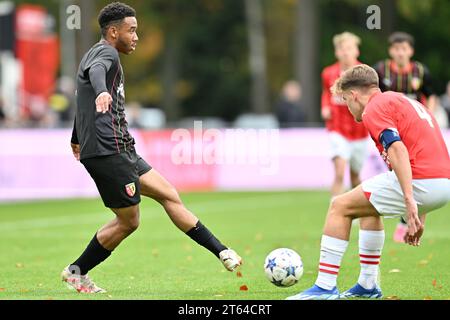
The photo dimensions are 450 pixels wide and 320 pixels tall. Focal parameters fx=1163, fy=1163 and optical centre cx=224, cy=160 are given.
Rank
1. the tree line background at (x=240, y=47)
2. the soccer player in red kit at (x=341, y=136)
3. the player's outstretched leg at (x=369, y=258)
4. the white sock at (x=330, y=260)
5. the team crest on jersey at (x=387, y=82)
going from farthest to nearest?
the tree line background at (x=240, y=47)
the soccer player in red kit at (x=341, y=136)
the team crest on jersey at (x=387, y=82)
the player's outstretched leg at (x=369, y=258)
the white sock at (x=330, y=260)

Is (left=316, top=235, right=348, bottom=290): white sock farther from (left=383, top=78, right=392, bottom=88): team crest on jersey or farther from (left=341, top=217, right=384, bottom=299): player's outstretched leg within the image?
(left=383, top=78, right=392, bottom=88): team crest on jersey

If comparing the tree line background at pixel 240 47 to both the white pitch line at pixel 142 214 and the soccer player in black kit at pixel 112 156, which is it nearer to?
the white pitch line at pixel 142 214

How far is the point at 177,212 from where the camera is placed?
31.9ft

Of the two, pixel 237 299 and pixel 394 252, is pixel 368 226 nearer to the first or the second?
pixel 237 299

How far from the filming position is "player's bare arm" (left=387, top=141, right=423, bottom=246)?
8.27 metres

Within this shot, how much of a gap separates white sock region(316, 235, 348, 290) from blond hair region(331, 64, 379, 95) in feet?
3.74

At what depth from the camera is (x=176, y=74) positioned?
60219 millimetres

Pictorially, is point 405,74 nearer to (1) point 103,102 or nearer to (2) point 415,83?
(2) point 415,83

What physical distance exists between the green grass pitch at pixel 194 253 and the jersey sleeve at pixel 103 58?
5.98 ft

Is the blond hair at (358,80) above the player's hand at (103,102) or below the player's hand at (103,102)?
above

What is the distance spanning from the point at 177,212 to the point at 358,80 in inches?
80.4

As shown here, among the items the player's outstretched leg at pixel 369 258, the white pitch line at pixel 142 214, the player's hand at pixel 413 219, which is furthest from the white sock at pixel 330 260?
the white pitch line at pixel 142 214

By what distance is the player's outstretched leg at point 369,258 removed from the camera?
9086mm

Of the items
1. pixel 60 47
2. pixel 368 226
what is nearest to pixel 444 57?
pixel 60 47
